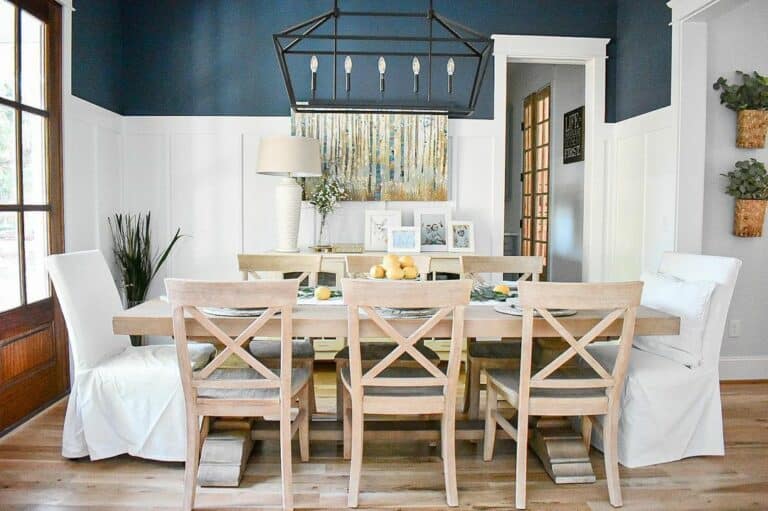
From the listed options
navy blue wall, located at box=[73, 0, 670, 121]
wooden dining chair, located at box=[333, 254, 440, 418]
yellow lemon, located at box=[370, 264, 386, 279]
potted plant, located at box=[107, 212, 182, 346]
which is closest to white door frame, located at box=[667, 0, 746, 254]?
navy blue wall, located at box=[73, 0, 670, 121]

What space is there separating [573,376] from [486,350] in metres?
0.63

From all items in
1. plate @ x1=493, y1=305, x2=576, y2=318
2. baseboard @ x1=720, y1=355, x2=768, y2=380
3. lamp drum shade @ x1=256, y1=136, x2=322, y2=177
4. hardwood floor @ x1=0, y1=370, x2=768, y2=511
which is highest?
lamp drum shade @ x1=256, y1=136, x2=322, y2=177

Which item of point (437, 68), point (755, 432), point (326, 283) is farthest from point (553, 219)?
point (755, 432)

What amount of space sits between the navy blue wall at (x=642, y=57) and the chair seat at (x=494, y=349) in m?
2.07

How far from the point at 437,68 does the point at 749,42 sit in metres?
2.10

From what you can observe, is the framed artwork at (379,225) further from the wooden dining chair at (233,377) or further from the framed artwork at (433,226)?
the wooden dining chair at (233,377)

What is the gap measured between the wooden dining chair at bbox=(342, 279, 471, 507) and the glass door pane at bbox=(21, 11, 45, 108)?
2368mm

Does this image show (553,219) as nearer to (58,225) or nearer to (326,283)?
(326,283)

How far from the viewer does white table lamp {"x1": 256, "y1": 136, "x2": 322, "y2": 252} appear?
4.28 metres

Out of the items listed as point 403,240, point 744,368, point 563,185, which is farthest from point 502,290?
point 563,185

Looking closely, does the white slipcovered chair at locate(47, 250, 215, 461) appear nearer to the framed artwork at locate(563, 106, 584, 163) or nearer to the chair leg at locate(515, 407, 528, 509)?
the chair leg at locate(515, 407, 528, 509)

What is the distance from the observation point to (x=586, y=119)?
Result: 511 cm

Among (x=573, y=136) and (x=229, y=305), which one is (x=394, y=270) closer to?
(x=229, y=305)

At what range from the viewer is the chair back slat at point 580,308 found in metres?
2.33
